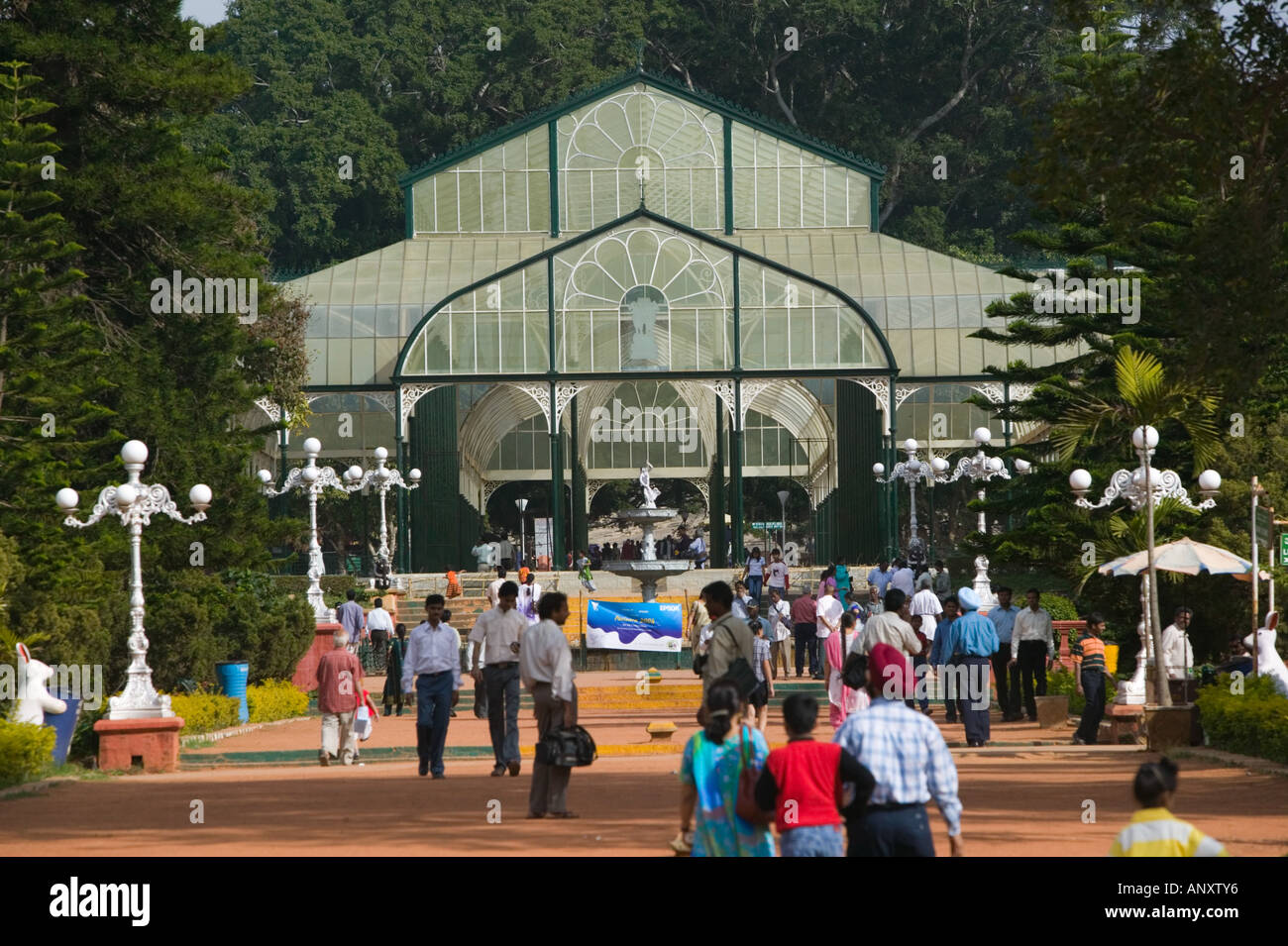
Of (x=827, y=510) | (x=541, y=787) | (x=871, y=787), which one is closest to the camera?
(x=871, y=787)

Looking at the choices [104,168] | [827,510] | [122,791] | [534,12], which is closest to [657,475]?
[827,510]

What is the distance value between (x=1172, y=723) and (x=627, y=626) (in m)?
13.6

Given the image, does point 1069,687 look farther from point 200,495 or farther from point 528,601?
point 200,495

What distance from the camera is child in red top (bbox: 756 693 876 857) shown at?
23.9 ft

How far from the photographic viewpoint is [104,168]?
24516 mm

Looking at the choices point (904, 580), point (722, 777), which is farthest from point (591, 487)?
point (722, 777)

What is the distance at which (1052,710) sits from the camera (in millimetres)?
19094

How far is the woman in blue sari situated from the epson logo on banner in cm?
4134

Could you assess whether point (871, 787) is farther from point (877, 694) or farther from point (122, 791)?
point (122, 791)

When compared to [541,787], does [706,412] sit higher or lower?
higher

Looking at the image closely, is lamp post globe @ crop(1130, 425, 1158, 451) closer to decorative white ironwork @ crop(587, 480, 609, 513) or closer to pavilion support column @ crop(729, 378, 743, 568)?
pavilion support column @ crop(729, 378, 743, 568)

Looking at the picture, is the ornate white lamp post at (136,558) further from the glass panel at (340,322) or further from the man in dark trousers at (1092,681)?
the glass panel at (340,322)

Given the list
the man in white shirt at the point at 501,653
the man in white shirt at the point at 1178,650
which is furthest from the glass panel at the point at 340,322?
the man in white shirt at the point at 501,653

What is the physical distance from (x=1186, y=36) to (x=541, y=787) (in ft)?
20.4
